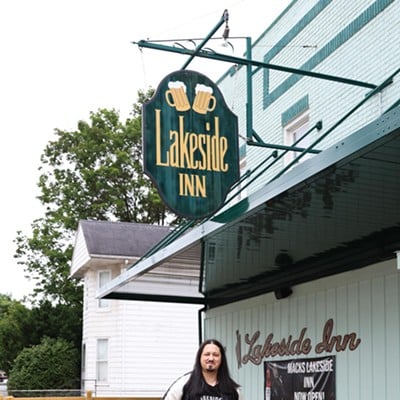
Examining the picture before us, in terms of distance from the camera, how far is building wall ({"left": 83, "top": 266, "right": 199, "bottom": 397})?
26.0 m

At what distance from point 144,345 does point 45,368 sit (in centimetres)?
477

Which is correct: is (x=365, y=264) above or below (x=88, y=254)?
below

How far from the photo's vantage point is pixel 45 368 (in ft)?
94.7

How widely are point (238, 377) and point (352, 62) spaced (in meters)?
4.45

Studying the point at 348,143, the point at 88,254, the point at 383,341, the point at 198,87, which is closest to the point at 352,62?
the point at 198,87

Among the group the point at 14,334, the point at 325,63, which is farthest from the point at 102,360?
the point at 325,63

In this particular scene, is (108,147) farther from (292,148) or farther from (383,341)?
(383,341)

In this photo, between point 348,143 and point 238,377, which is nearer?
point 348,143

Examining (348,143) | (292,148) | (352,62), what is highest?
(352,62)

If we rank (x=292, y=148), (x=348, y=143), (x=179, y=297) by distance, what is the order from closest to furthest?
(x=348, y=143)
(x=292, y=148)
(x=179, y=297)

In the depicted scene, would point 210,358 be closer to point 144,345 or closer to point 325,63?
point 325,63

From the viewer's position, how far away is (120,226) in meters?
28.4

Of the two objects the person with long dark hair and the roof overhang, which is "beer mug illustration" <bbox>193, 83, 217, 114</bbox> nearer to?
the roof overhang

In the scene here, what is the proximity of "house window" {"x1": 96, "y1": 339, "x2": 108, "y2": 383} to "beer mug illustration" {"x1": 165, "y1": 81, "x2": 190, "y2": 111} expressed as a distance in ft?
63.7
